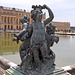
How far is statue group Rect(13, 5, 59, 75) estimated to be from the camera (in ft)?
10.3

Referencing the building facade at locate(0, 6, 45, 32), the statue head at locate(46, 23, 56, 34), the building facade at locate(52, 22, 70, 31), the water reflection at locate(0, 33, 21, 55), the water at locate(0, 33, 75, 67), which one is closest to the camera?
the statue head at locate(46, 23, 56, 34)

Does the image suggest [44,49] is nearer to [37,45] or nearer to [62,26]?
[37,45]

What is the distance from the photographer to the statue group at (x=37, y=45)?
3150 mm

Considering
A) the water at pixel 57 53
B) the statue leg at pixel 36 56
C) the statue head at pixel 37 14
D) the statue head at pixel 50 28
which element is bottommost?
the water at pixel 57 53

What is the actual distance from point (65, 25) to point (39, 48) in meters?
86.4

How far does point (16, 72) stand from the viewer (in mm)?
3406

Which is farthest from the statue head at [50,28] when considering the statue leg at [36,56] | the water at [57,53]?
the water at [57,53]

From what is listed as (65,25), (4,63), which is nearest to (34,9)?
(4,63)

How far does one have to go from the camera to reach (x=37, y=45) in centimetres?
313

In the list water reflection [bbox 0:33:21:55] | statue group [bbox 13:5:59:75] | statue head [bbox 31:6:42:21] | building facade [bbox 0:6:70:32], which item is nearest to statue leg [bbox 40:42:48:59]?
statue group [bbox 13:5:59:75]

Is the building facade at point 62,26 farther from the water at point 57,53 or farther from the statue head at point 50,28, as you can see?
the statue head at point 50,28

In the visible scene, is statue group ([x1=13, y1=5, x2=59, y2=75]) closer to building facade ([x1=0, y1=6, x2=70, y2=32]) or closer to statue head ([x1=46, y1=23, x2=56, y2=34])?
statue head ([x1=46, y1=23, x2=56, y2=34])

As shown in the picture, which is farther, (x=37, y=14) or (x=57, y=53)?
(x=57, y=53)

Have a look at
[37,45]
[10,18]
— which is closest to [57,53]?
[37,45]
